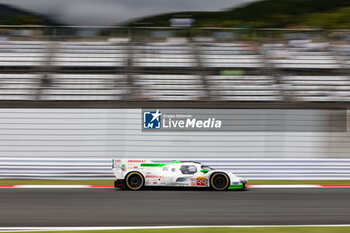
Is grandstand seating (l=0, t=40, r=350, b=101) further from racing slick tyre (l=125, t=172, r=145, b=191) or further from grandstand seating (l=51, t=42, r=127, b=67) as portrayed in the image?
racing slick tyre (l=125, t=172, r=145, b=191)

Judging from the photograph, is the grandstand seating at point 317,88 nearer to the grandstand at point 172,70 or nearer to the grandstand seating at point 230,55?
the grandstand at point 172,70

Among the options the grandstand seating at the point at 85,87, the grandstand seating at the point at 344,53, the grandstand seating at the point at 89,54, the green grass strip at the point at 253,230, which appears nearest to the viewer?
the green grass strip at the point at 253,230

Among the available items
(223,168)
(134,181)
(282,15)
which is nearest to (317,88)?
(223,168)

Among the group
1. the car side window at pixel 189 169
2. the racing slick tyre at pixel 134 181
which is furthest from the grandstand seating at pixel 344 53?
the racing slick tyre at pixel 134 181

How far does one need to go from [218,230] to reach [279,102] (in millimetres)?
8581

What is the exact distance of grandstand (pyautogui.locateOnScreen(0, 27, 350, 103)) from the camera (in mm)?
14445

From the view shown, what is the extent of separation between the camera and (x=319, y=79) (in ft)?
53.7

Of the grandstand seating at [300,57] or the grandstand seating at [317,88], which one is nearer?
the grandstand seating at [317,88]

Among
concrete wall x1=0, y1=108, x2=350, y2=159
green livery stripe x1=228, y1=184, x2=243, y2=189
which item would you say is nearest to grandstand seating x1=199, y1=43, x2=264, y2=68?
concrete wall x1=0, y1=108, x2=350, y2=159

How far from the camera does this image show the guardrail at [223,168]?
12719 mm

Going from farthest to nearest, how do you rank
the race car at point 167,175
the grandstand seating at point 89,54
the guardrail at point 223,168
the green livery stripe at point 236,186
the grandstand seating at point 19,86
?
1. the grandstand seating at point 89,54
2. the grandstand seating at point 19,86
3. the guardrail at point 223,168
4. the green livery stripe at point 236,186
5. the race car at point 167,175

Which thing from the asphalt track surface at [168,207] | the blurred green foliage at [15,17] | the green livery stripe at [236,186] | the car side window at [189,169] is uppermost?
the blurred green foliage at [15,17]

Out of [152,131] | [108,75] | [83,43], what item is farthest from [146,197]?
[83,43]

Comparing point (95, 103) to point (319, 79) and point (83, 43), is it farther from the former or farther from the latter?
point (319, 79)
